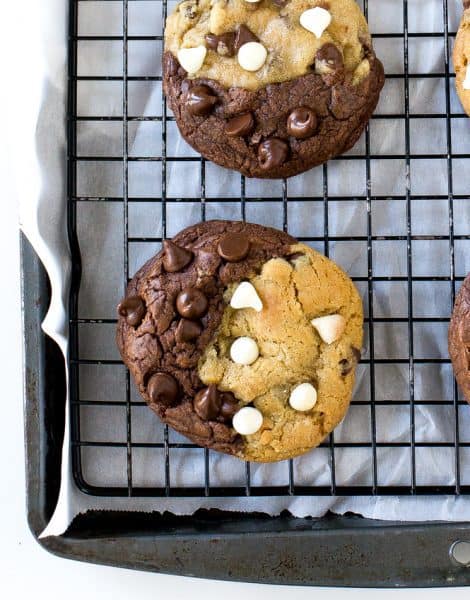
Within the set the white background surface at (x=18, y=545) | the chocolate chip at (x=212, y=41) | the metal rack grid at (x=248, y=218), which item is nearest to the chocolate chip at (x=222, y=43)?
the chocolate chip at (x=212, y=41)

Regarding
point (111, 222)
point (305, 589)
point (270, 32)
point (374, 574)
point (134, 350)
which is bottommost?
point (305, 589)

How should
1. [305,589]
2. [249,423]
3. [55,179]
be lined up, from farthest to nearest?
1. [305,589]
2. [55,179]
3. [249,423]

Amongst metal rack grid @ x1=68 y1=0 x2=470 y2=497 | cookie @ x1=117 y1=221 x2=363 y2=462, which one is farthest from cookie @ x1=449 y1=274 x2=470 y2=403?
cookie @ x1=117 y1=221 x2=363 y2=462

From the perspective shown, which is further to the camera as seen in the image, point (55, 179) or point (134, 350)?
point (55, 179)

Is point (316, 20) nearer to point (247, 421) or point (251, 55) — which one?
point (251, 55)

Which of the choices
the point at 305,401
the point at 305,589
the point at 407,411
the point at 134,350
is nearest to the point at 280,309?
the point at 305,401

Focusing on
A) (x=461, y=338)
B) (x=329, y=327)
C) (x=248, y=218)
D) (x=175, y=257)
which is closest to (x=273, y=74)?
(x=248, y=218)

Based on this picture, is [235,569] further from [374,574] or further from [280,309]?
[280,309]
